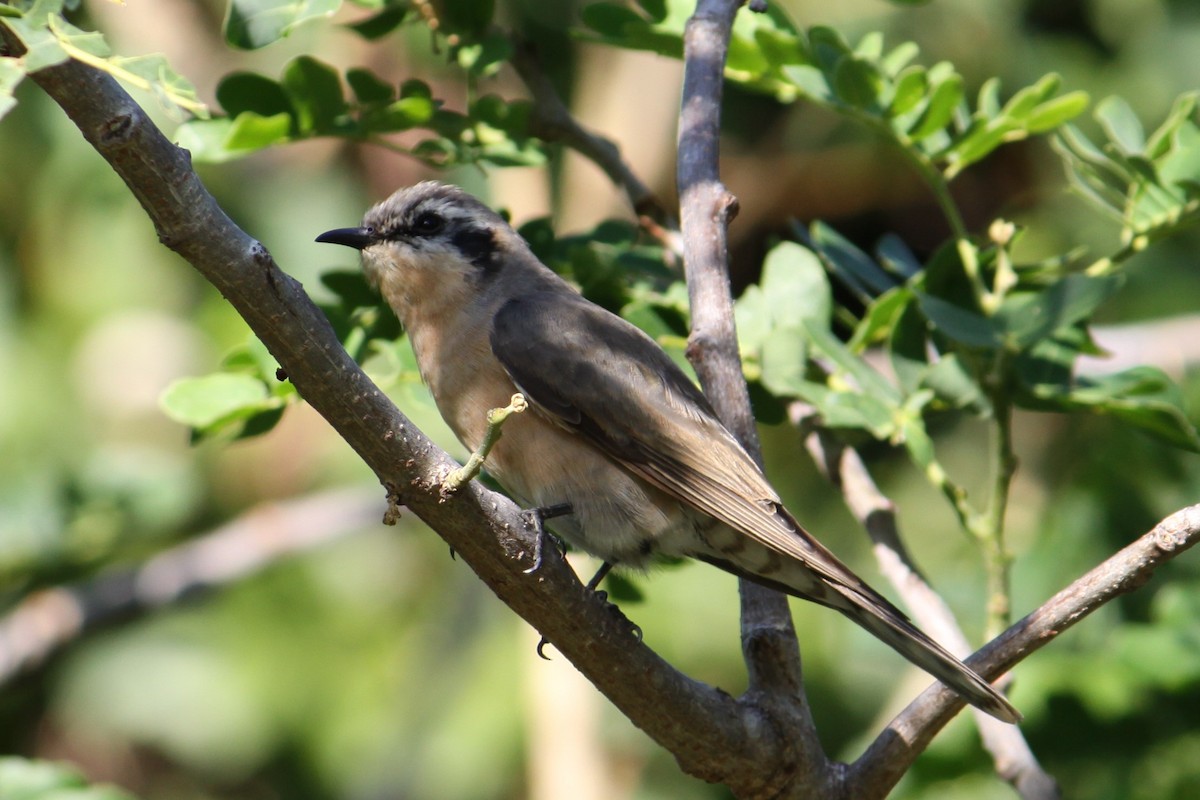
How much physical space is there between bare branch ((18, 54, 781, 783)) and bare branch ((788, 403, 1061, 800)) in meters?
0.64

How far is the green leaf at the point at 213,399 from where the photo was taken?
11.5 ft

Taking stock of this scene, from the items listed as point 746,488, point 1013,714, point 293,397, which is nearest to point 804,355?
point 746,488

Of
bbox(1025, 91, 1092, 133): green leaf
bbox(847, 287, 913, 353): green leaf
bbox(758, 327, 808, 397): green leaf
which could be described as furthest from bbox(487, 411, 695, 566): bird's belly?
bbox(1025, 91, 1092, 133): green leaf

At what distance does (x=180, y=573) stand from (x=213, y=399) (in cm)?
287

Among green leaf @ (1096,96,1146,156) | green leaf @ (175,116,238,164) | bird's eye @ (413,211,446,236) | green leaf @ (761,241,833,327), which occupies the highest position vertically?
green leaf @ (1096,96,1146,156)

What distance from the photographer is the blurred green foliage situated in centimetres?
359

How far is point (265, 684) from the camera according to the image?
663 cm

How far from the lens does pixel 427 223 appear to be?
14.3 ft

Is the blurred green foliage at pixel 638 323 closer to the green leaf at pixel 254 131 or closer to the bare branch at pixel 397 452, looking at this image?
the green leaf at pixel 254 131

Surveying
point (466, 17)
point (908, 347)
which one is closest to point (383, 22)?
point (466, 17)

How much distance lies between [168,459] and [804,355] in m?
4.04

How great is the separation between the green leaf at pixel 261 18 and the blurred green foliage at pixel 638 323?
0.03ft

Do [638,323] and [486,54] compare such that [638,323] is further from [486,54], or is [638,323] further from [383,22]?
[383,22]

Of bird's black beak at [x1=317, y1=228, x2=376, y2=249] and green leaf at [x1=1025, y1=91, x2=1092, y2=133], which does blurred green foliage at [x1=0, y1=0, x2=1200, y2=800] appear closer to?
green leaf at [x1=1025, y1=91, x2=1092, y2=133]
